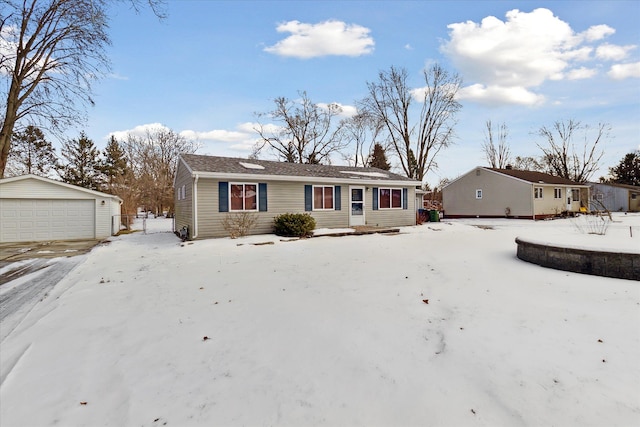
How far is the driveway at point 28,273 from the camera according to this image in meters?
4.32

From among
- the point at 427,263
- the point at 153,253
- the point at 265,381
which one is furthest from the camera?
the point at 153,253

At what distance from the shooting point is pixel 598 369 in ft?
8.73

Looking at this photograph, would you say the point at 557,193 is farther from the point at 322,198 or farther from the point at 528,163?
the point at 322,198

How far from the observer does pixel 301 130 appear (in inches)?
1247

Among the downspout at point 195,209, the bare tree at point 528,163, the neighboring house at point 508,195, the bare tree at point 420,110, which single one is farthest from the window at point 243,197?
the bare tree at point 528,163

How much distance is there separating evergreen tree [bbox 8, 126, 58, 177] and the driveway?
20.9 meters

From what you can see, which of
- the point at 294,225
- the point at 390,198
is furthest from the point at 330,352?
the point at 390,198

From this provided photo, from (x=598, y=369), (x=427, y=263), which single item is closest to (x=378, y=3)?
(x=427, y=263)

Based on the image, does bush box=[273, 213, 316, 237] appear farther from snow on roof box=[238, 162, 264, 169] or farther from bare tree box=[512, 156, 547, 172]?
bare tree box=[512, 156, 547, 172]

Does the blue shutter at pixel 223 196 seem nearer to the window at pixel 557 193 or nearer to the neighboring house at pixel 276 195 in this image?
the neighboring house at pixel 276 195

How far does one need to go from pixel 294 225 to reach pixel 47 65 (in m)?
14.4

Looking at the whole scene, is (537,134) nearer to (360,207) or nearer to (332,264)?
(360,207)

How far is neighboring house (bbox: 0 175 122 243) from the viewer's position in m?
12.2

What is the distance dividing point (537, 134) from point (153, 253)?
41836 mm
